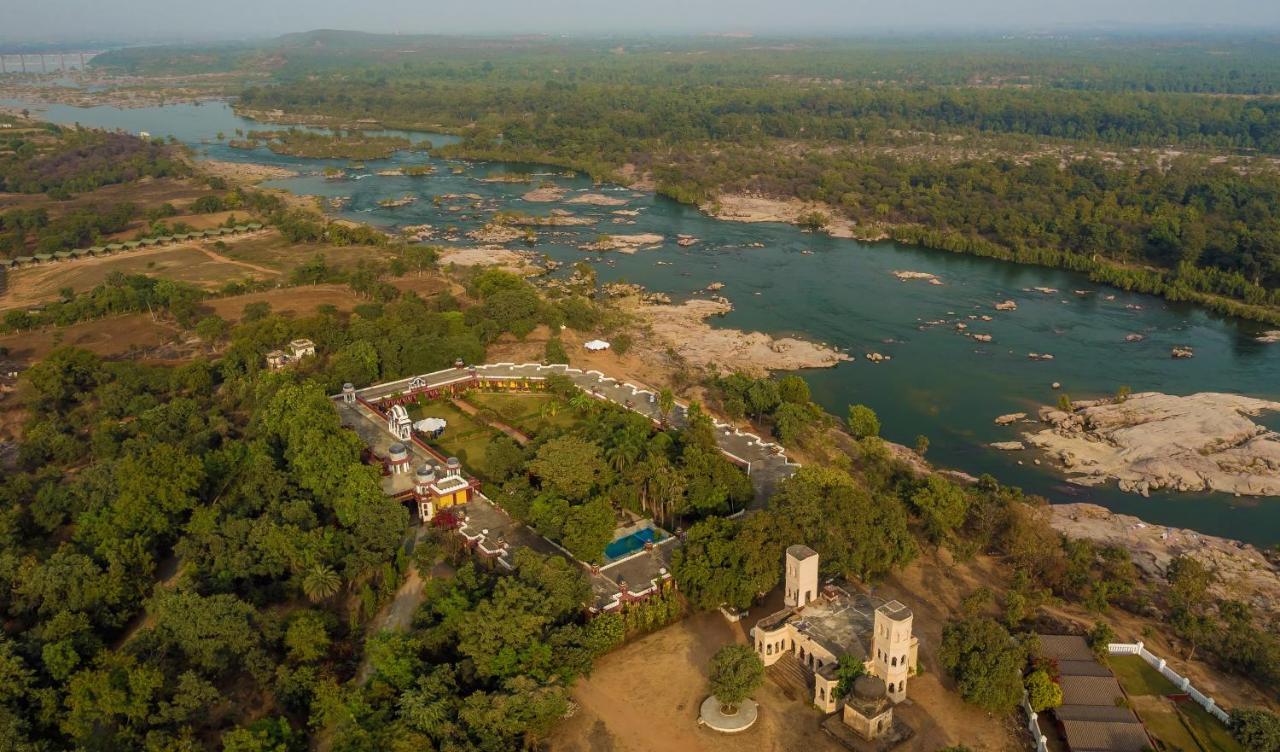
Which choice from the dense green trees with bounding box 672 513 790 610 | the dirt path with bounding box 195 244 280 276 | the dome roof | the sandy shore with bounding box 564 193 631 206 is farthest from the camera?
the sandy shore with bounding box 564 193 631 206

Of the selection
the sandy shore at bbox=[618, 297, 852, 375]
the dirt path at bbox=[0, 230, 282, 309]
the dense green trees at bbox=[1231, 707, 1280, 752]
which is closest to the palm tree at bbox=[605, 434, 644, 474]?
the sandy shore at bbox=[618, 297, 852, 375]

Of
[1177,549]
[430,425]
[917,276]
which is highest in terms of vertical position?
[430,425]

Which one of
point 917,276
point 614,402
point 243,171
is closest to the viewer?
point 614,402

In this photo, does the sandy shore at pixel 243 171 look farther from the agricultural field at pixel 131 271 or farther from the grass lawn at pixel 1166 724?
the grass lawn at pixel 1166 724

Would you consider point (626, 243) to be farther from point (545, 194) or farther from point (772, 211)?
point (545, 194)

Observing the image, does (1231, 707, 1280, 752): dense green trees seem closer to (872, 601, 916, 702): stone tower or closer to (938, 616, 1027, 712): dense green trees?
(938, 616, 1027, 712): dense green trees

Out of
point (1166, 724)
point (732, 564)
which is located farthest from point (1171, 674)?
point (732, 564)

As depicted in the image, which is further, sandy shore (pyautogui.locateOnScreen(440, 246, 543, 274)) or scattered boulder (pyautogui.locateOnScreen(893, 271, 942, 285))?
sandy shore (pyautogui.locateOnScreen(440, 246, 543, 274))

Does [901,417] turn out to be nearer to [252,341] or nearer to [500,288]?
[500,288]
